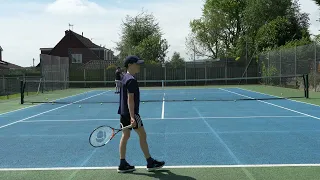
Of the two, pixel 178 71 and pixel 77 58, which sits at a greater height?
pixel 77 58

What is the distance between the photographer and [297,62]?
27.2 metres

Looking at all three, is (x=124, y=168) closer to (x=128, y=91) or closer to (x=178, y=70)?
(x=128, y=91)

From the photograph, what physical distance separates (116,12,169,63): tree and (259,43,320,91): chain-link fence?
13541 millimetres

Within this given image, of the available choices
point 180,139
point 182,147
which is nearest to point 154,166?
point 182,147

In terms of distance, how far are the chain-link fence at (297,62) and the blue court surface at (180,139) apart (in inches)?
447

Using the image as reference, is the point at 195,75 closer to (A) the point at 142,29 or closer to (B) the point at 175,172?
(A) the point at 142,29

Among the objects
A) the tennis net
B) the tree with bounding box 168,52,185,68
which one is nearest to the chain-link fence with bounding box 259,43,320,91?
the tennis net

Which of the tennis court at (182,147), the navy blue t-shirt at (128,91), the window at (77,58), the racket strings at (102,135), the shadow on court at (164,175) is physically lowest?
the shadow on court at (164,175)

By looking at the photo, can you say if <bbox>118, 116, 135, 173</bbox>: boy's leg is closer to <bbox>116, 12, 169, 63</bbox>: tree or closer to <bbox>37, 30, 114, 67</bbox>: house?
<bbox>116, 12, 169, 63</bbox>: tree

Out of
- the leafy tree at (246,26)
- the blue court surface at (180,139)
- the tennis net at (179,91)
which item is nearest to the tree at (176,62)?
the tennis net at (179,91)

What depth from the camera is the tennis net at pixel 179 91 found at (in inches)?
850

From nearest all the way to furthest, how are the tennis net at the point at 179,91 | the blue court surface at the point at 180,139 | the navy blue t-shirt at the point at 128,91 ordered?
the navy blue t-shirt at the point at 128,91, the blue court surface at the point at 180,139, the tennis net at the point at 179,91

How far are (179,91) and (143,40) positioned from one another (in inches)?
653

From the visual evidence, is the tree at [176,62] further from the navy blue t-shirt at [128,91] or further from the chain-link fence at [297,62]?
the navy blue t-shirt at [128,91]
